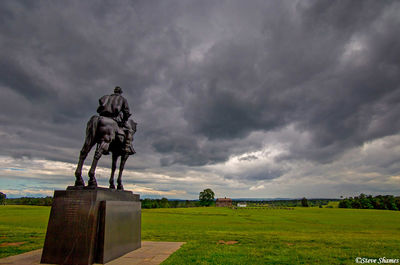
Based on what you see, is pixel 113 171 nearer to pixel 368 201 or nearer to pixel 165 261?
pixel 165 261

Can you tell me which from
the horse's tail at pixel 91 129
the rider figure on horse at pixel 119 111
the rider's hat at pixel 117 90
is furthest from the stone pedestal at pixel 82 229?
the rider's hat at pixel 117 90

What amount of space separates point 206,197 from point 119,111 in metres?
119

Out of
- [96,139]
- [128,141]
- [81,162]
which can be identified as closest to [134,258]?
[81,162]

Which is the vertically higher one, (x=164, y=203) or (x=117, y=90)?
(x=117, y=90)

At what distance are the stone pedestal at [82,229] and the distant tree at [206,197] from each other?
119606mm

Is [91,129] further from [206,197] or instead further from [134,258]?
[206,197]

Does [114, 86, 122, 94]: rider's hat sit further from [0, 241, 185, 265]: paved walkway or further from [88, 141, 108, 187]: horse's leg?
[0, 241, 185, 265]: paved walkway

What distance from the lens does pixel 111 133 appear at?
377 inches

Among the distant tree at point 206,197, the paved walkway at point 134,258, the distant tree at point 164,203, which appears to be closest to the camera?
the paved walkway at point 134,258

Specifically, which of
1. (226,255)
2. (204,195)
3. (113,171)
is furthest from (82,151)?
(204,195)

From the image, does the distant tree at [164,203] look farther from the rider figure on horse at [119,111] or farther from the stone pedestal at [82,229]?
the stone pedestal at [82,229]

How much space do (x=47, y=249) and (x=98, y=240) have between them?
1483 millimetres

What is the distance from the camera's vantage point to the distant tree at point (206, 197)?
125 meters

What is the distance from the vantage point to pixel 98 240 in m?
7.93
